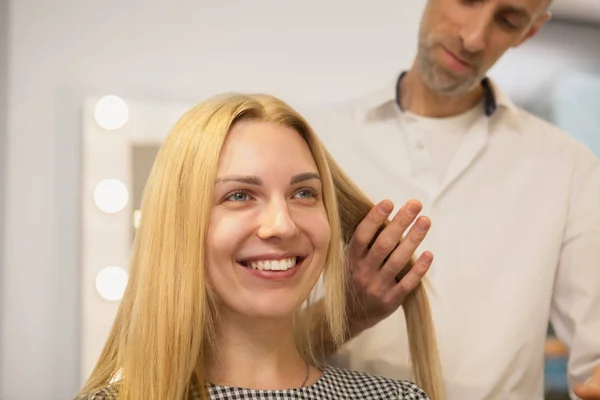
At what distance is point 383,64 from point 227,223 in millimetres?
621

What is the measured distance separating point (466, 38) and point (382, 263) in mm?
386

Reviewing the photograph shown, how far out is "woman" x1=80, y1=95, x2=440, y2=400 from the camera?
835 mm

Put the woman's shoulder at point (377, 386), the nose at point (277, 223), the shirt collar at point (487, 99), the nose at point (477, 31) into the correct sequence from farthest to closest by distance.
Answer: the shirt collar at point (487, 99) < the nose at point (477, 31) < the woman's shoulder at point (377, 386) < the nose at point (277, 223)

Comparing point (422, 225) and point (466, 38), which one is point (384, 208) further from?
point (466, 38)

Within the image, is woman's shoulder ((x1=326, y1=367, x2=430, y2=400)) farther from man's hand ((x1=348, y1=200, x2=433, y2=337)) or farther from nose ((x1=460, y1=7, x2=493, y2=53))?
nose ((x1=460, y1=7, x2=493, y2=53))

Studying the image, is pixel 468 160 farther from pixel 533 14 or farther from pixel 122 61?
pixel 122 61

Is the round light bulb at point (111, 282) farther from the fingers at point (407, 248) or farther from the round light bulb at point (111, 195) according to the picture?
the fingers at point (407, 248)

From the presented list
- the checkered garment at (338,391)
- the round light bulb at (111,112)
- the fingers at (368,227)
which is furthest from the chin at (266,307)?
the round light bulb at (111,112)

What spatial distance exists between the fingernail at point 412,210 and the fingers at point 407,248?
18 mm

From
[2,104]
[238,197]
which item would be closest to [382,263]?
[238,197]

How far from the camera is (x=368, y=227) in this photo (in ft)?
3.32

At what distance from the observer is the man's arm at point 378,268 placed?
99 centimetres

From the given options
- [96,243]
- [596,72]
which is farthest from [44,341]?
[596,72]

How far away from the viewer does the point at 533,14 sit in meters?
1.18
